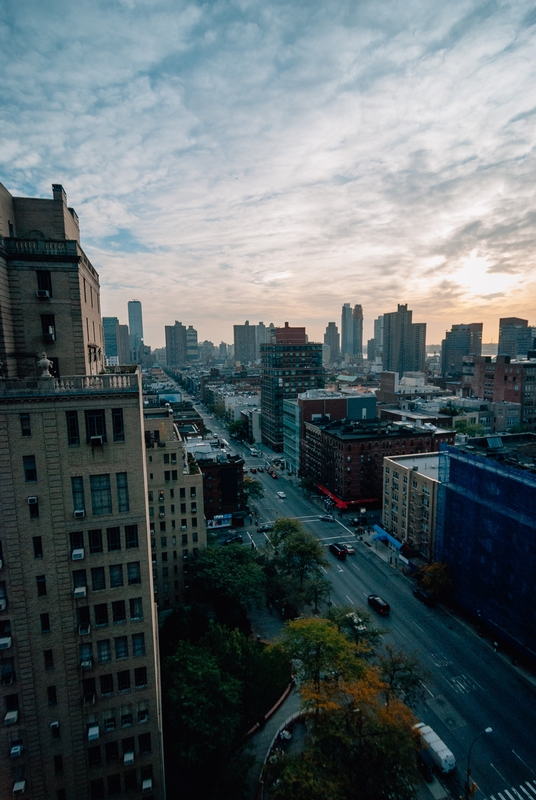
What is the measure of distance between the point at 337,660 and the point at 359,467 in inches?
2371

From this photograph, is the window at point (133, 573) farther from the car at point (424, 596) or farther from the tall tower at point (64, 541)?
the car at point (424, 596)

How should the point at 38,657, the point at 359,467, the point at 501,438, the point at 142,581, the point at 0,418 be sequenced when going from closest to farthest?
the point at 0,418, the point at 38,657, the point at 142,581, the point at 501,438, the point at 359,467

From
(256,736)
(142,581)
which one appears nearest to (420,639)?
(256,736)

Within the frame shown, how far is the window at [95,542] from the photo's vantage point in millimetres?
28109

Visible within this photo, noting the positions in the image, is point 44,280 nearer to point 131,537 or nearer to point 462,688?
point 131,537

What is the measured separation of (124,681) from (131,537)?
1077 centimetres

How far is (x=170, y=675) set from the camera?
38.8 m

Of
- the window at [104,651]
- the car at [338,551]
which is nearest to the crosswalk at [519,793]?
the window at [104,651]

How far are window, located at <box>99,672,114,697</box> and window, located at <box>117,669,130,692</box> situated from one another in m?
0.54

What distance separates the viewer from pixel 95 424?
27.3 m

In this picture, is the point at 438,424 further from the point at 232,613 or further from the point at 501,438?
the point at 232,613

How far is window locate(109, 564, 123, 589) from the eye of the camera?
94.8ft

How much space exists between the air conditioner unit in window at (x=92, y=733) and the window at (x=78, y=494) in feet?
51.7

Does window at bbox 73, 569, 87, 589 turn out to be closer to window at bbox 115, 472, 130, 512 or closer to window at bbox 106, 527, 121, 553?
window at bbox 106, 527, 121, 553
